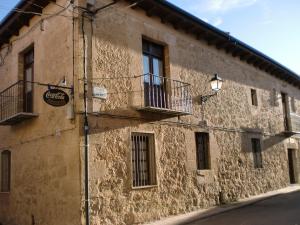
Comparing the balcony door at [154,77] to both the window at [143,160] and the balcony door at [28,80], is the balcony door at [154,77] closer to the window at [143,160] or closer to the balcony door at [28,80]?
the window at [143,160]

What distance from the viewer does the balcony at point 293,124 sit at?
17578mm

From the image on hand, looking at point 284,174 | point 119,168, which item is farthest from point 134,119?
point 284,174

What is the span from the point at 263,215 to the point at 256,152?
527 centimetres

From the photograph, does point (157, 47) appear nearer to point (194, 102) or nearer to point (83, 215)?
point (194, 102)

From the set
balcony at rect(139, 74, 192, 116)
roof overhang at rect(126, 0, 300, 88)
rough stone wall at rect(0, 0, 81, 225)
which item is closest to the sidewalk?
rough stone wall at rect(0, 0, 81, 225)

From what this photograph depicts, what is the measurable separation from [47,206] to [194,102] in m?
5.49

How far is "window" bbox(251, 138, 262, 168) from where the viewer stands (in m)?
14.2

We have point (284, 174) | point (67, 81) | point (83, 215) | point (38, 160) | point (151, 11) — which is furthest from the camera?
point (284, 174)

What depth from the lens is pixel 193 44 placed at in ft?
39.1

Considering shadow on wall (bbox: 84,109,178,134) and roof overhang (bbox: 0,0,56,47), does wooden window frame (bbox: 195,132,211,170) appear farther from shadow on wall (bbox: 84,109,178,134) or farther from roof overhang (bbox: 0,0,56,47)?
roof overhang (bbox: 0,0,56,47)

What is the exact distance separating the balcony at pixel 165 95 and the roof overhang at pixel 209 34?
1894 mm

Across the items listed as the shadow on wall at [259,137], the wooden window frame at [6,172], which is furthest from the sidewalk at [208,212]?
the wooden window frame at [6,172]

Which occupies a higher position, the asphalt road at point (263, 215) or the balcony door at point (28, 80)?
the balcony door at point (28, 80)

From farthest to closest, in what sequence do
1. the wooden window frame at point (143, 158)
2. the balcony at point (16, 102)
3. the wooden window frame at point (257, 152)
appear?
the wooden window frame at point (257, 152), the balcony at point (16, 102), the wooden window frame at point (143, 158)
